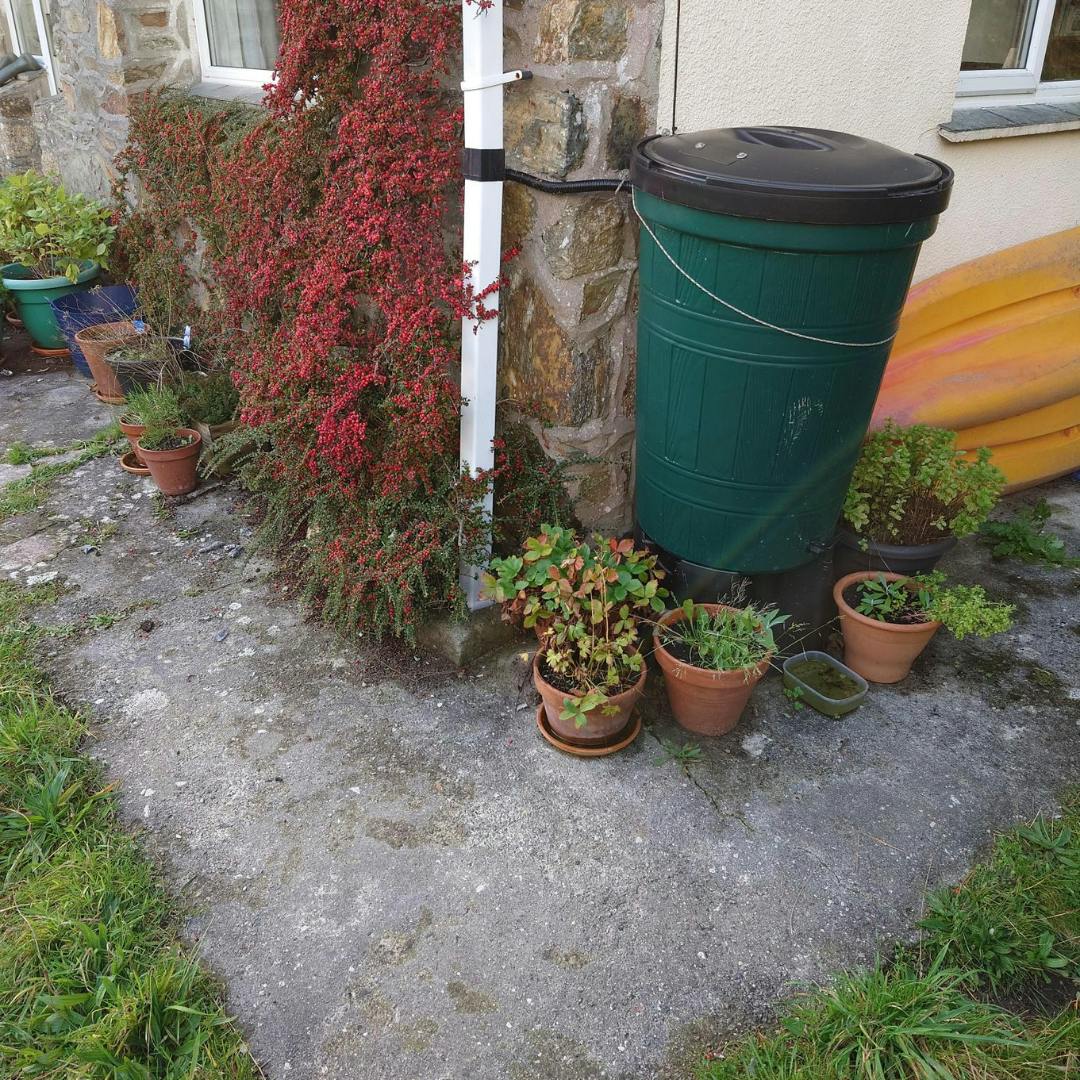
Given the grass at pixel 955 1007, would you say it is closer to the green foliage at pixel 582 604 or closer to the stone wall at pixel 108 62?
the green foliage at pixel 582 604

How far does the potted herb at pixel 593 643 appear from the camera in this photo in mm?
2344

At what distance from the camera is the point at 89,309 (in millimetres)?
4758

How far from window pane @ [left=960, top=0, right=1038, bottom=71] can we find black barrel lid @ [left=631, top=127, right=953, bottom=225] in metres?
1.77

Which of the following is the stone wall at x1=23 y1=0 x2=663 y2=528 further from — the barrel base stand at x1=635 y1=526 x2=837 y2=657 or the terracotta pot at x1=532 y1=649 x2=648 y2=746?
the terracotta pot at x1=532 y1=649 x2=648 y2=746

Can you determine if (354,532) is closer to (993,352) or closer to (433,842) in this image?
(433,842)

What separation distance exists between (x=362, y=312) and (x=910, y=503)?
201 centimetres

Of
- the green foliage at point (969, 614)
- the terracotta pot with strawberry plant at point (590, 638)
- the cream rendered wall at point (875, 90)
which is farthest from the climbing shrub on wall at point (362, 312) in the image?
the green foliage at point (969, 614)

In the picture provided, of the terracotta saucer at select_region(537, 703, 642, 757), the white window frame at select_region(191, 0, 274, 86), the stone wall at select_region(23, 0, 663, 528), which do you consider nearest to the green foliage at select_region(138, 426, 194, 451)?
the stone wall at select_region(23, 0, 663, 528)

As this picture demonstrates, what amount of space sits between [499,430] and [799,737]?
4.28 ft

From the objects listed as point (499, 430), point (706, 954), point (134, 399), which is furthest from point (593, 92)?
point (134, 399)

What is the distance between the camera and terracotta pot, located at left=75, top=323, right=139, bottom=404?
4.33 metres

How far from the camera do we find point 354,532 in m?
2.76

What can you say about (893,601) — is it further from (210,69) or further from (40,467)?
(210,69)

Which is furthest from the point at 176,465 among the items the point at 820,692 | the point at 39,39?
A: the point at 39,39
